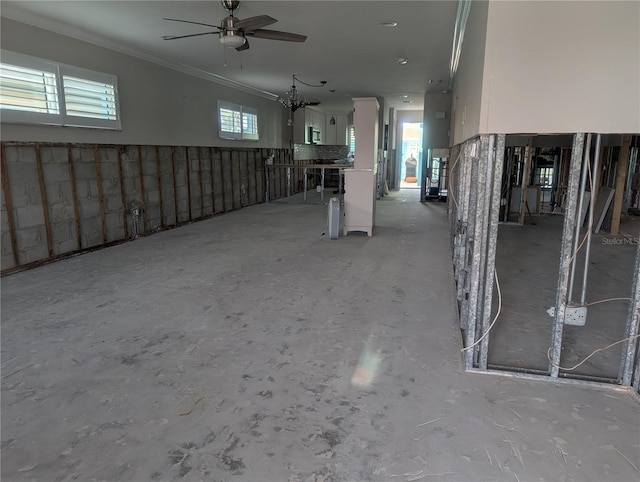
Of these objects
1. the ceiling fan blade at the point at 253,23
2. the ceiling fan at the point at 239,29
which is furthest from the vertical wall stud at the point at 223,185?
the ceiling fan blade at the point at 253,23

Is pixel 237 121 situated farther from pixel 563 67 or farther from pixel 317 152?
pixel 563 67

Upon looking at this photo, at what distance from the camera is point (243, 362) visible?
2664 millimetres

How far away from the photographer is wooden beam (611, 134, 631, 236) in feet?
21.0

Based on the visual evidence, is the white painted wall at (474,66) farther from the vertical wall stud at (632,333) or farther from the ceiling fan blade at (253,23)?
the ceiling fan blade at (253,23)

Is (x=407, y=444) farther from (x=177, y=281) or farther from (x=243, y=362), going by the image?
(x=177, y=281)

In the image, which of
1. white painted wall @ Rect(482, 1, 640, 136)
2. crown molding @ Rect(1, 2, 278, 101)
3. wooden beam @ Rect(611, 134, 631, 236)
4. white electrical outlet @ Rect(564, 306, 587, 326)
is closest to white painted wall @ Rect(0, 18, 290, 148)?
crown molding @ Rect(1, 2, 278, 101)

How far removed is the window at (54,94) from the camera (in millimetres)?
4438

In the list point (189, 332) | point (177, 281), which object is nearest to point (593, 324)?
point (189, 332)

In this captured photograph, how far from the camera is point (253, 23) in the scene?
3766 millimetres

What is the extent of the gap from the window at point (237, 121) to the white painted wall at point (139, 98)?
145 millimetres

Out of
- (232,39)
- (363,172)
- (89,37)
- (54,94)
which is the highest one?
(89,37)

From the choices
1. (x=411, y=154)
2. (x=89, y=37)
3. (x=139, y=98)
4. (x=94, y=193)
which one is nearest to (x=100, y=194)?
(x=94, y=193)

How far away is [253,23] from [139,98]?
11.2 feet

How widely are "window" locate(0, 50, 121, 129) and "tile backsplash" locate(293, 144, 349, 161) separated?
24.8 ft
